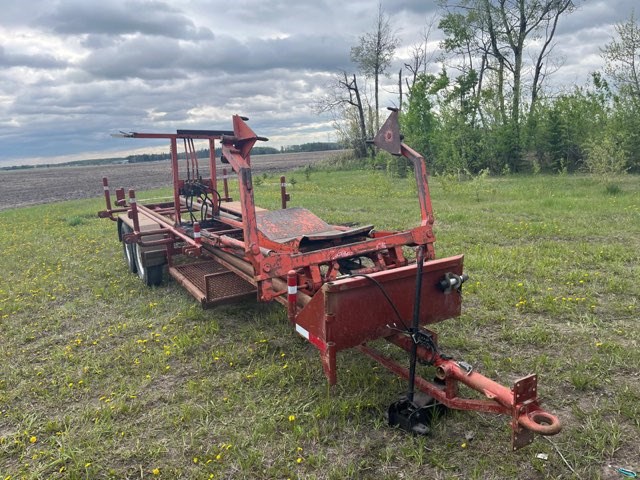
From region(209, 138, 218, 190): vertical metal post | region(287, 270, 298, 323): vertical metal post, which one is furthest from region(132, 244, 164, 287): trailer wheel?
region(287, 270, 298, 323): vertical metal post

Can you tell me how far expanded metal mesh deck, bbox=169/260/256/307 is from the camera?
185 inches

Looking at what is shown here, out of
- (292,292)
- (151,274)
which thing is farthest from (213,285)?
(292,292)

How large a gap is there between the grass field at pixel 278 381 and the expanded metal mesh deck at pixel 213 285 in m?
0.32

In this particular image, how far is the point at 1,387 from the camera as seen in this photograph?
3854mm

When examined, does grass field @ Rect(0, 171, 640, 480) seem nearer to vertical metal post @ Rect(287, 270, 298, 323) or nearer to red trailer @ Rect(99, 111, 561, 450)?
red trailer @ Rect(99, 111, 561, 450)

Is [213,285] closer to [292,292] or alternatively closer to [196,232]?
[196,232]

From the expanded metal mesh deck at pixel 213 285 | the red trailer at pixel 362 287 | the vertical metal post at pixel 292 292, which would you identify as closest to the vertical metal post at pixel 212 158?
the red trailer at pixel 362 287

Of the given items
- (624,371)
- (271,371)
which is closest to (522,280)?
(624,371)

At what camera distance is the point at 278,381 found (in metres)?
3.73

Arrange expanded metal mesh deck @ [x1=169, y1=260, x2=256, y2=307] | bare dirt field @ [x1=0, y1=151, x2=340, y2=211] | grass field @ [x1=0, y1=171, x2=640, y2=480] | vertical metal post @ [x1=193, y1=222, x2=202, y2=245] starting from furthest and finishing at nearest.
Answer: bare dirt field @ [x1=0, y1=151, x2=340, y2=211]
vertical metal post @ [x1=193, y1=222, x2=202, y2=245]
expanded metal mesh deck @ [x1=169, y1=260, x2=256, y2=307]
grass field @ [x1=0, y1=171, x2=640, y2=480]

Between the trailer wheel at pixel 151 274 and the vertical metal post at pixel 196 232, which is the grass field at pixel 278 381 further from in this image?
the vertical metal post at pixel 196 232

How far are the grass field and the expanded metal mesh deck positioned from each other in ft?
1.05

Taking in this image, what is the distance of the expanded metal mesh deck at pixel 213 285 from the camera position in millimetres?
4707

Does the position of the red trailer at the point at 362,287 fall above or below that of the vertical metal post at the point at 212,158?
below
